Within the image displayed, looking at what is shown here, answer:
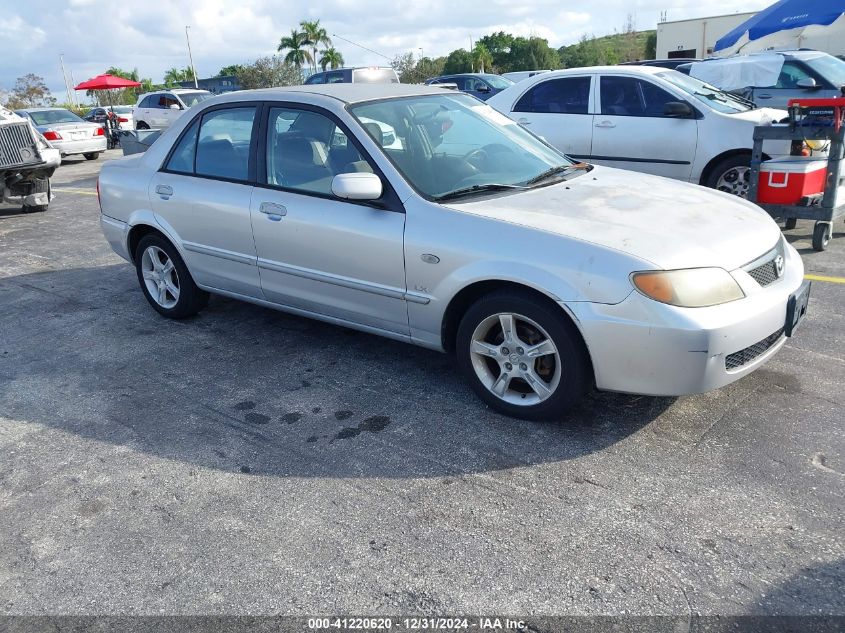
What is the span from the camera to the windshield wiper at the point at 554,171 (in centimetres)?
423

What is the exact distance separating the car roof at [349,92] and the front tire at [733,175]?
3.83 metres

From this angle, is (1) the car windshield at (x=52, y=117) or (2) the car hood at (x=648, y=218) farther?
(1) the car windshield at (x=52, y=117)

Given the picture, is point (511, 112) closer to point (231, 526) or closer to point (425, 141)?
point (425, 141)

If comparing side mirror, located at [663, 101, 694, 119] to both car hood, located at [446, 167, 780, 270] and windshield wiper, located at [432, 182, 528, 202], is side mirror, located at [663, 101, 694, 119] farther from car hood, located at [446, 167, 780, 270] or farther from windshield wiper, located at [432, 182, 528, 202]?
windshield wiper, located at [432, 182, 528, 202]

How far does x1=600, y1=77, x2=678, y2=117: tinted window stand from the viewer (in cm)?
787

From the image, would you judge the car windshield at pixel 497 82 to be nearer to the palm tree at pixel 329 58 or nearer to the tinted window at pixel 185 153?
the tinted window at pixel 185 153

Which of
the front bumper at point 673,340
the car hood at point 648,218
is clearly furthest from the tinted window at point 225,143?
the front bumper at point 673,340

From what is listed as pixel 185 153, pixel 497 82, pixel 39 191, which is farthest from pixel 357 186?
pixel 497 82

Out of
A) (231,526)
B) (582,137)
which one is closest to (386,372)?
(231,526)

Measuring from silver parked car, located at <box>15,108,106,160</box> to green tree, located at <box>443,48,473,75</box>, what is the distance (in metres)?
39.4

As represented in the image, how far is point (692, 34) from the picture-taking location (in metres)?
45.7

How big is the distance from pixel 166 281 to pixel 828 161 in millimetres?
5613

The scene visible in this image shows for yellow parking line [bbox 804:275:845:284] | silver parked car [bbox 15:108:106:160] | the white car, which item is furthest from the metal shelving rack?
silver parked car [bbox 15:108:106:160]

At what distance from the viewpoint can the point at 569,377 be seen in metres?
3.40
